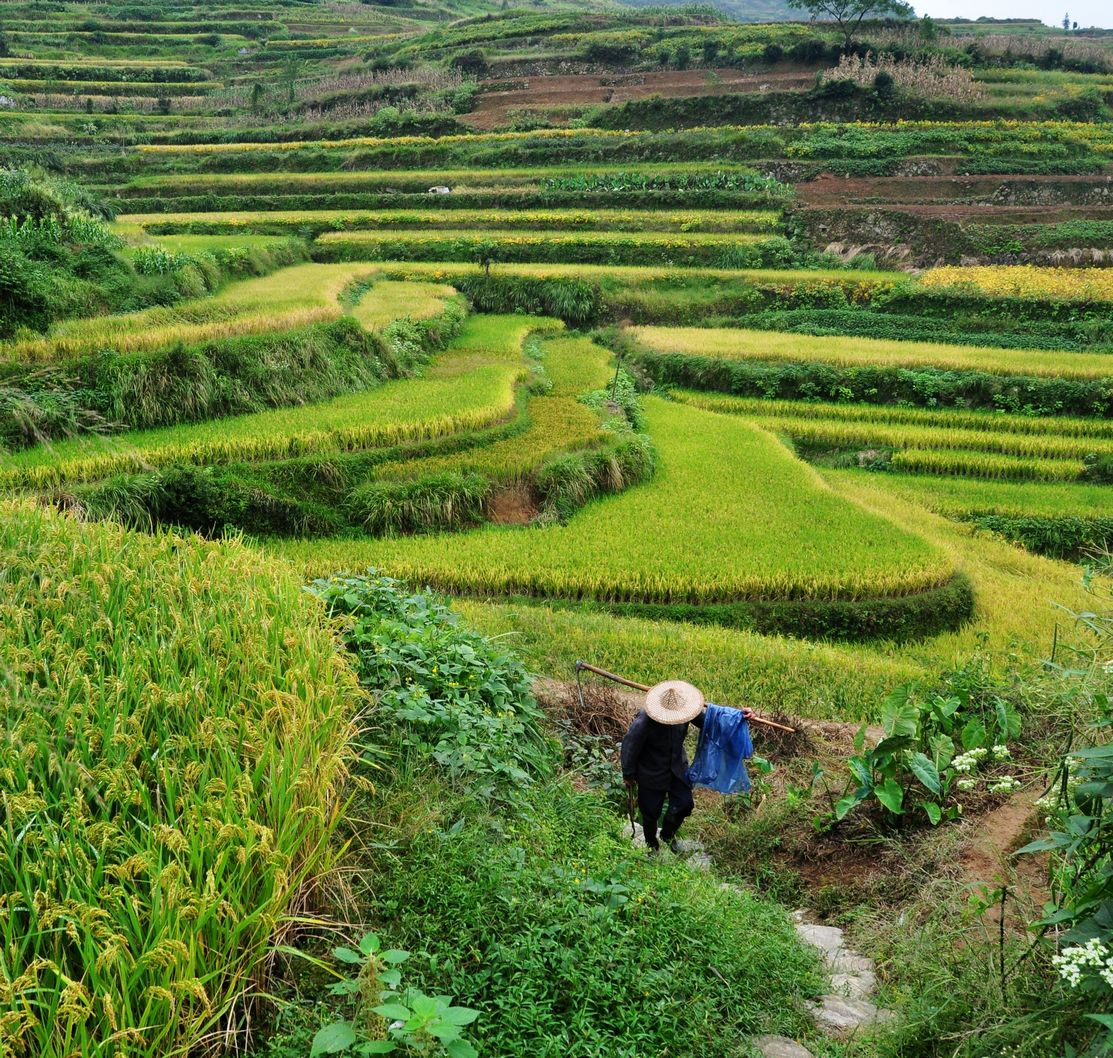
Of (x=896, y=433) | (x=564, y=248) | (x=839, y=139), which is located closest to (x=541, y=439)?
(x=896, y=433)

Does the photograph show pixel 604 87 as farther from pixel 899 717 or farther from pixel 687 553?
pixel 899 717

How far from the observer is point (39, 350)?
1145 cm

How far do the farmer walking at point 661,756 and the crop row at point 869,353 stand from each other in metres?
14.2

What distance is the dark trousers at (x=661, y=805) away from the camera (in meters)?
4.96

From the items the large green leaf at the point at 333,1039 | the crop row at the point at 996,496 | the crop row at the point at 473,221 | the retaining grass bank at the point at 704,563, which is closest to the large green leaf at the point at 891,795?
the large green leaf at the point at 333,1039

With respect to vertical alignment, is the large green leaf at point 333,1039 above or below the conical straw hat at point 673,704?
above

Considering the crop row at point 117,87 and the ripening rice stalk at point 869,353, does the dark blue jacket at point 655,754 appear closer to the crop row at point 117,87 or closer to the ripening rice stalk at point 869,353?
the ripening rice stalk at point 869,353

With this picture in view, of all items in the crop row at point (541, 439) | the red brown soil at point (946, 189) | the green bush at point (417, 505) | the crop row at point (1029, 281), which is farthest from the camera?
the red brown soil at point (946, 189)

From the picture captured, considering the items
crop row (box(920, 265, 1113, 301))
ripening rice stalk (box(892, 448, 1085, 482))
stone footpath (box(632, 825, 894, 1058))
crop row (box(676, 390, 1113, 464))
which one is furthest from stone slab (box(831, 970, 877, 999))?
crop row (box(920, 265, 1113, 301))

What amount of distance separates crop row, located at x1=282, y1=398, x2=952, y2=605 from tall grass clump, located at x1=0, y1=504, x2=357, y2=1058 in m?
4.11

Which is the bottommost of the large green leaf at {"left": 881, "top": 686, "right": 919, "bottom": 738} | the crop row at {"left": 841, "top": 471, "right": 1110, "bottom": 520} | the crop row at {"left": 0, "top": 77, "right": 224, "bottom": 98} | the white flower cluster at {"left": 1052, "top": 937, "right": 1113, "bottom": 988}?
the crop row at {"left": 841, "top": 471, "right": 1110, "bottom": 520}

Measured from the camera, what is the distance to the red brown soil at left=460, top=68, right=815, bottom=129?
1615 inches

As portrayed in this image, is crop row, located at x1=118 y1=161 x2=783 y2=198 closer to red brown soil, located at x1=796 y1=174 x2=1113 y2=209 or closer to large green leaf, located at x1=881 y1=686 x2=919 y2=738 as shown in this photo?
red brown soil, located at x1=796 y1=174 x2=1113 y2=209

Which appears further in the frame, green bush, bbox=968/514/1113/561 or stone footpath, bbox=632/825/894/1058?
green bush, bbox=968/514/1113/561
